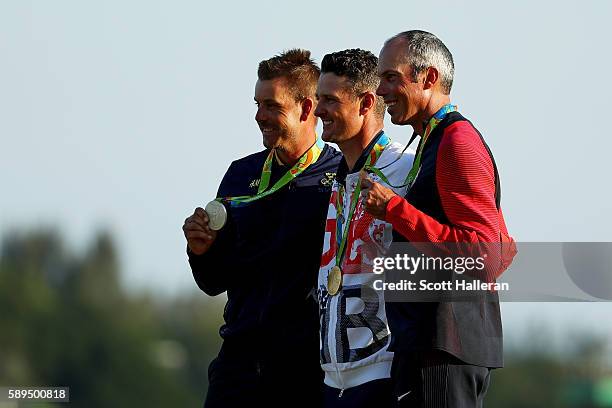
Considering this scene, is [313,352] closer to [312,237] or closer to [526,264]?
[312,237]

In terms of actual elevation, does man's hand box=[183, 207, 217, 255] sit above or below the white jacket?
above

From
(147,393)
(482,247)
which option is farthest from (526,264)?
(147,393)

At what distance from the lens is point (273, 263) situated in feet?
27.9

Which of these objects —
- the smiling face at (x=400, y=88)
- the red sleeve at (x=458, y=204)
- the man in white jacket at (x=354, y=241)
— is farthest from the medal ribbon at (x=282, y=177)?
the red sleeve at (x=458, y=204)

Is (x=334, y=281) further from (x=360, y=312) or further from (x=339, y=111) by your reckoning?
(x=339, y=111)

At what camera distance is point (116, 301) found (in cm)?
4759

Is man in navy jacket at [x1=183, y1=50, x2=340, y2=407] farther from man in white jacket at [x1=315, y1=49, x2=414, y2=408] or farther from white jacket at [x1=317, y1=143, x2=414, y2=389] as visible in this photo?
white jacket at [x1=317, y1=143, x2=414, y2=389]

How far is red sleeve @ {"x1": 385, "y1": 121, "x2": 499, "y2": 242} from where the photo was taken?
683 cm

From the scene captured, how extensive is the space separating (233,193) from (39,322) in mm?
38174

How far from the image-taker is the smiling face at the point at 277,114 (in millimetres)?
8734

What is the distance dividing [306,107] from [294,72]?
194mm

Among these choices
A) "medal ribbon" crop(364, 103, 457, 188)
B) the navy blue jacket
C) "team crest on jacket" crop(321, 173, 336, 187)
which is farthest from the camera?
"team crest on jacket" crop(321, 173, 336, 187)

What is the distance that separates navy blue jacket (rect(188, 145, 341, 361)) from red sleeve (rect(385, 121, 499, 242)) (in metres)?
1.58

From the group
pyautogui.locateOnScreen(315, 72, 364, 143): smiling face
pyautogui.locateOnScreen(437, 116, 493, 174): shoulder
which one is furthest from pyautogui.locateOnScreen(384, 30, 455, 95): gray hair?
pyautogui.locateOnScreen(315, 72, 364, 143): smiling face
